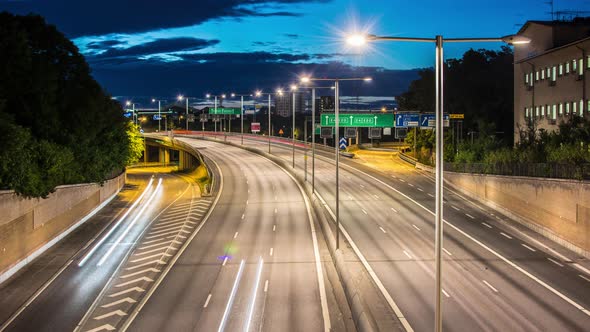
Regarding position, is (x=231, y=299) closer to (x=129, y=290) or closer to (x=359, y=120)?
(x=129, y=290)

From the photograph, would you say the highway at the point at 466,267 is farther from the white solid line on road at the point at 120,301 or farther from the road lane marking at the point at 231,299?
the white solid line on road at the point at 120,301

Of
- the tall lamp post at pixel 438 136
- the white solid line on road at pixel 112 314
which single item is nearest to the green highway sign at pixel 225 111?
the white solid line on road at pixel 112 314

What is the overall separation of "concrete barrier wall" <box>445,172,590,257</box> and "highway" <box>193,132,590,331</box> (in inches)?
53.6

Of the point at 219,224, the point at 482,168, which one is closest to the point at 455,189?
the point at 482,168

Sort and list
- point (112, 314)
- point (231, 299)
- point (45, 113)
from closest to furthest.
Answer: point (112, 314)
point (231, 299)
point (45, 113)

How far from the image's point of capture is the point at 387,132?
7838 centimetres

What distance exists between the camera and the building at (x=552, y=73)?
5591 cm

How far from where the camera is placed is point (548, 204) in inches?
1625

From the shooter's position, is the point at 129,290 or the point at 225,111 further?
the point at 225,111

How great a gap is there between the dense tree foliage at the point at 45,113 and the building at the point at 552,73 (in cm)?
4222

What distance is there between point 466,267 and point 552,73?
3608 centimetres

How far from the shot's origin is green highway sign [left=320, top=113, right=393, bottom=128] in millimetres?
56469

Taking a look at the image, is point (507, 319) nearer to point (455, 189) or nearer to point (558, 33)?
point (455, 189)

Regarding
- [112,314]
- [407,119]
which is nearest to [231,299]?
[112,314]
